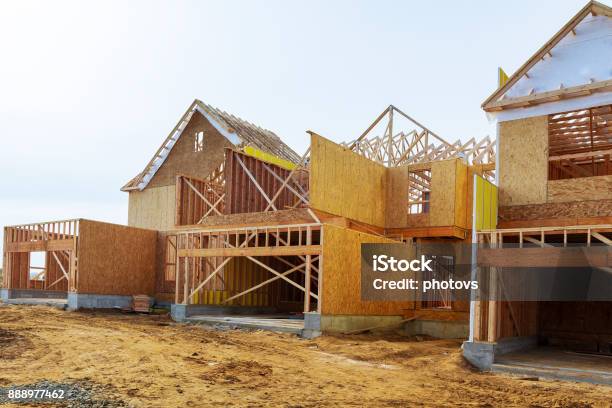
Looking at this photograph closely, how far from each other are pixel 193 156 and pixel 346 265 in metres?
13.2

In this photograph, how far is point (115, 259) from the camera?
23.3 metres

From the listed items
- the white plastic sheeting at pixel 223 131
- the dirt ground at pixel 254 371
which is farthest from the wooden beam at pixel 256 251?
the white plastic sheeting at pixel 223 131

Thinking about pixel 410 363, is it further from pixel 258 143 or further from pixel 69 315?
pixel 258 143

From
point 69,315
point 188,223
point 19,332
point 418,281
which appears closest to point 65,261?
point 188,223

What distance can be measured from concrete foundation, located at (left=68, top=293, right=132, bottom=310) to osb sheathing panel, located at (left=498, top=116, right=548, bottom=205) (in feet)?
49.0

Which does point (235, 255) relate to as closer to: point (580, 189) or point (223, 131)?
point (223, 131)

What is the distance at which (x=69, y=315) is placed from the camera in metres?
19.1

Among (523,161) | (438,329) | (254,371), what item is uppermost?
Answer: (523,161)

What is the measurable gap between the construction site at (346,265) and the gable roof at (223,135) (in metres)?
0.11

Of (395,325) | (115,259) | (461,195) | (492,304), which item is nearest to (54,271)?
(115,259)

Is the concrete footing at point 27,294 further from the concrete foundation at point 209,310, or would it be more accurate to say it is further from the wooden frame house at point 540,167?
the wooden frame house at point 540,167

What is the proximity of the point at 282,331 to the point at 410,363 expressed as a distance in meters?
4.89

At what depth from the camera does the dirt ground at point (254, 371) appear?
9016mm

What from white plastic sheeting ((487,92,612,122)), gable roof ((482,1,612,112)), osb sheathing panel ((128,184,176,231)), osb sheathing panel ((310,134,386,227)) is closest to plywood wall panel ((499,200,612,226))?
white plastic sheeting ((487,92,612,122))
